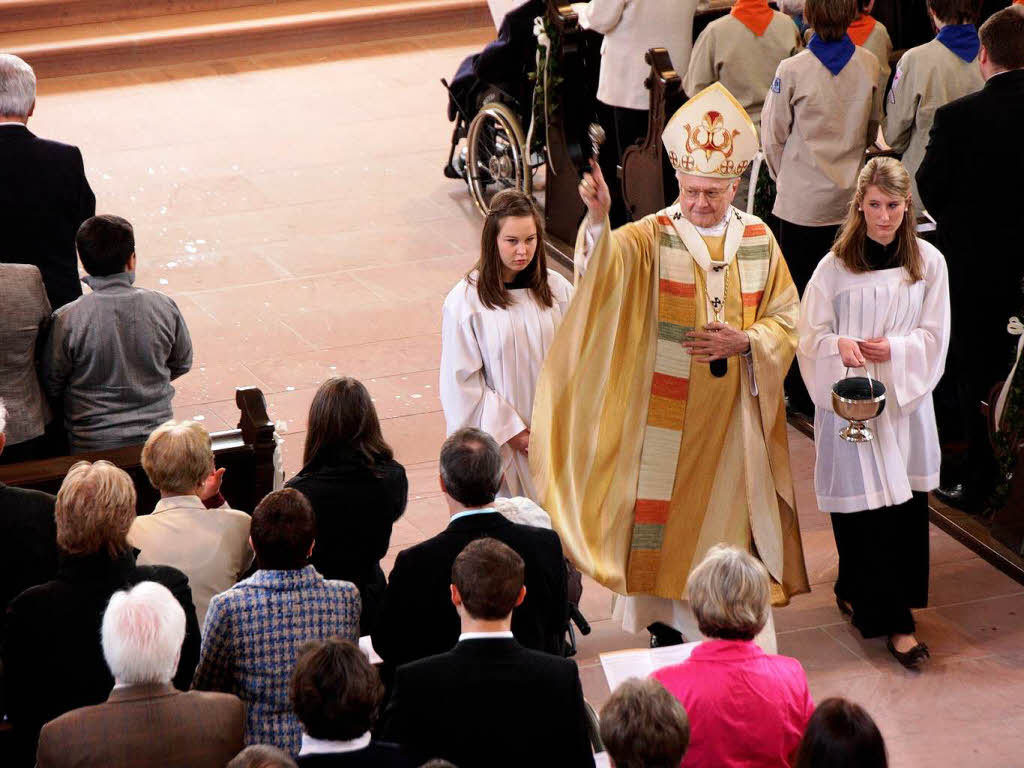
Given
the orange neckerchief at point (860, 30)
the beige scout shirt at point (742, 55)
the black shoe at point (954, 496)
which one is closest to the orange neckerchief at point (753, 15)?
the beige scout shirt at point (742, 55)

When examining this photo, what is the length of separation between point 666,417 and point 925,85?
249 cm

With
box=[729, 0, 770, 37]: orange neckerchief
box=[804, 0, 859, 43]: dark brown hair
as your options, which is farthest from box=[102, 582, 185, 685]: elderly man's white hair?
box=[729, 0, 770, 37]: orange neckerchief

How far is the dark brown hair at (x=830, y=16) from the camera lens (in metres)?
6.88

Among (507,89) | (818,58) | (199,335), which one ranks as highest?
(818,58)

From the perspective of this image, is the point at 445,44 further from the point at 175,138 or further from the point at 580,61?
the point at 580,61

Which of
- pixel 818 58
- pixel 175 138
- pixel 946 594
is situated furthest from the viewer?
pixel 175 138

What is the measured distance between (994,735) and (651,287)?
1.86 m

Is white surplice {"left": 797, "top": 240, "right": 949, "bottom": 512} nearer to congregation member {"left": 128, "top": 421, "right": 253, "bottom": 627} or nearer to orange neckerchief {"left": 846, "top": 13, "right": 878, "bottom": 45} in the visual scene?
congregation member {"left": 128, "top": 421, "right": 253, "bottom": 627}

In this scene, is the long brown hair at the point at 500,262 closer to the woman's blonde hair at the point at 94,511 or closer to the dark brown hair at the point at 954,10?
the woman's blonde hair at the point at 94,511

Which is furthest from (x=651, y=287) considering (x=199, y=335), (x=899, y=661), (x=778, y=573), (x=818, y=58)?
(x=199, y=335)

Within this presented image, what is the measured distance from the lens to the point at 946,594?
6191 mm

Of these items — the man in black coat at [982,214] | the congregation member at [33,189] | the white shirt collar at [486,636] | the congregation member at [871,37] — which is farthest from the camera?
the congregation member at [871,37]

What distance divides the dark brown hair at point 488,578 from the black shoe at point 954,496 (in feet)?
12.0

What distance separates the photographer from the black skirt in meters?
5.72
